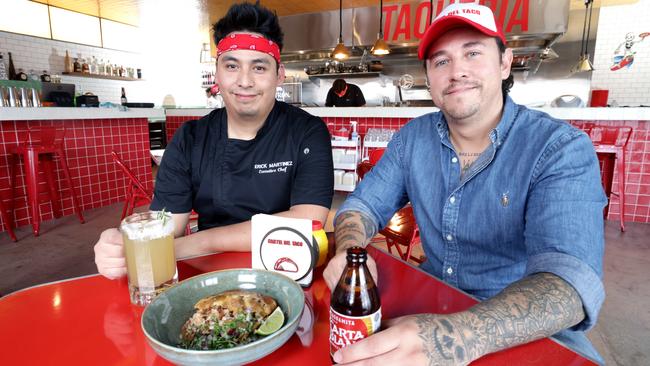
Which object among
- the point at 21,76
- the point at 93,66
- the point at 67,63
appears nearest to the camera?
the point at 21,76

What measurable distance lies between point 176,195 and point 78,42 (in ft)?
27.1

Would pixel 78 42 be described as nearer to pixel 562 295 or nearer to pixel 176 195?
pixel 176 195

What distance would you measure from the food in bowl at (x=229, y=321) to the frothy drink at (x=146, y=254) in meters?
0.18

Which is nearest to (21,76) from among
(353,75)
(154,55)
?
(154,55)

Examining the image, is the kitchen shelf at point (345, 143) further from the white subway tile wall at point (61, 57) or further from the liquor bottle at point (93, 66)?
the white subway tile wall at point (61, 57)

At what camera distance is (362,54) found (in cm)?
816

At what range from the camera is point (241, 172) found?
63.9 inches

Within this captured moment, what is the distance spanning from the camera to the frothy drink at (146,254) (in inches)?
34.7

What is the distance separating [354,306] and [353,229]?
0.58 metres

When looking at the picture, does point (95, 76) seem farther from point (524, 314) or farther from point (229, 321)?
point (524, 314)

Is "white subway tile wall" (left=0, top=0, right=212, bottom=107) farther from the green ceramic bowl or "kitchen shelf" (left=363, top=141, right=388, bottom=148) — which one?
the green ceramic bowl

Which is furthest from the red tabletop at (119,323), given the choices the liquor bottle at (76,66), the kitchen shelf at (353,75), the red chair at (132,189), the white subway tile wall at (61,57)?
the liquor bottle at (76,66)

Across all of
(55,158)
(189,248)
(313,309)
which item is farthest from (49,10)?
Result: (313,309)

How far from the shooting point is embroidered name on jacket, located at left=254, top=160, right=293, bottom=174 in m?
1.63
